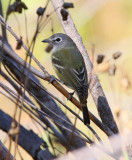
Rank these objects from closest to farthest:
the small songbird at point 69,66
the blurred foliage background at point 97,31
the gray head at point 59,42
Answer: the small songbird at point 69,66 < the gray head at point 59,42 < the blurred foliage background at point 97,31

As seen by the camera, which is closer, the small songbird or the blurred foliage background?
the small songbird

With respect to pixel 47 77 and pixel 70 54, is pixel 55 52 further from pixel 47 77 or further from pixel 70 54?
pixel 47 77

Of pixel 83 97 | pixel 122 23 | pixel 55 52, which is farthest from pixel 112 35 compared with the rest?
pixel 83 97

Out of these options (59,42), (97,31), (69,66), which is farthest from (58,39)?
(97,31)

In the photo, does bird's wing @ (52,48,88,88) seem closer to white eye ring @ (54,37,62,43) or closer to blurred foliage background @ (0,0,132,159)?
white eye ring @ (54,37,62,43)

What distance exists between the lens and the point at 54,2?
2.89 metres

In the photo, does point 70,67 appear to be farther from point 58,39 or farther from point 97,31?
point 97,31

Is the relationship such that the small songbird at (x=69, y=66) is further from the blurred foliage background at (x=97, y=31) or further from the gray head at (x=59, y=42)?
the blurred foliage background at (x=97, y=31)

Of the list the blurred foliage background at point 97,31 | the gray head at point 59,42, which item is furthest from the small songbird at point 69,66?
the blurred foliage background at point 97,31

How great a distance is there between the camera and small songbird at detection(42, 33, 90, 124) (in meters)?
3.22

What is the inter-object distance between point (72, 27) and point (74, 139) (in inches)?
38.0

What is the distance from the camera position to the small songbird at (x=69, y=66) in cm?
322

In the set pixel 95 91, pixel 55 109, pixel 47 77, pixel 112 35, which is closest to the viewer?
pixel 47 77

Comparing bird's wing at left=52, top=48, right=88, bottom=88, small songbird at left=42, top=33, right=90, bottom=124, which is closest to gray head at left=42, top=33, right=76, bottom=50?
small songbird at left=42, top=33, right=90, bottom=124
